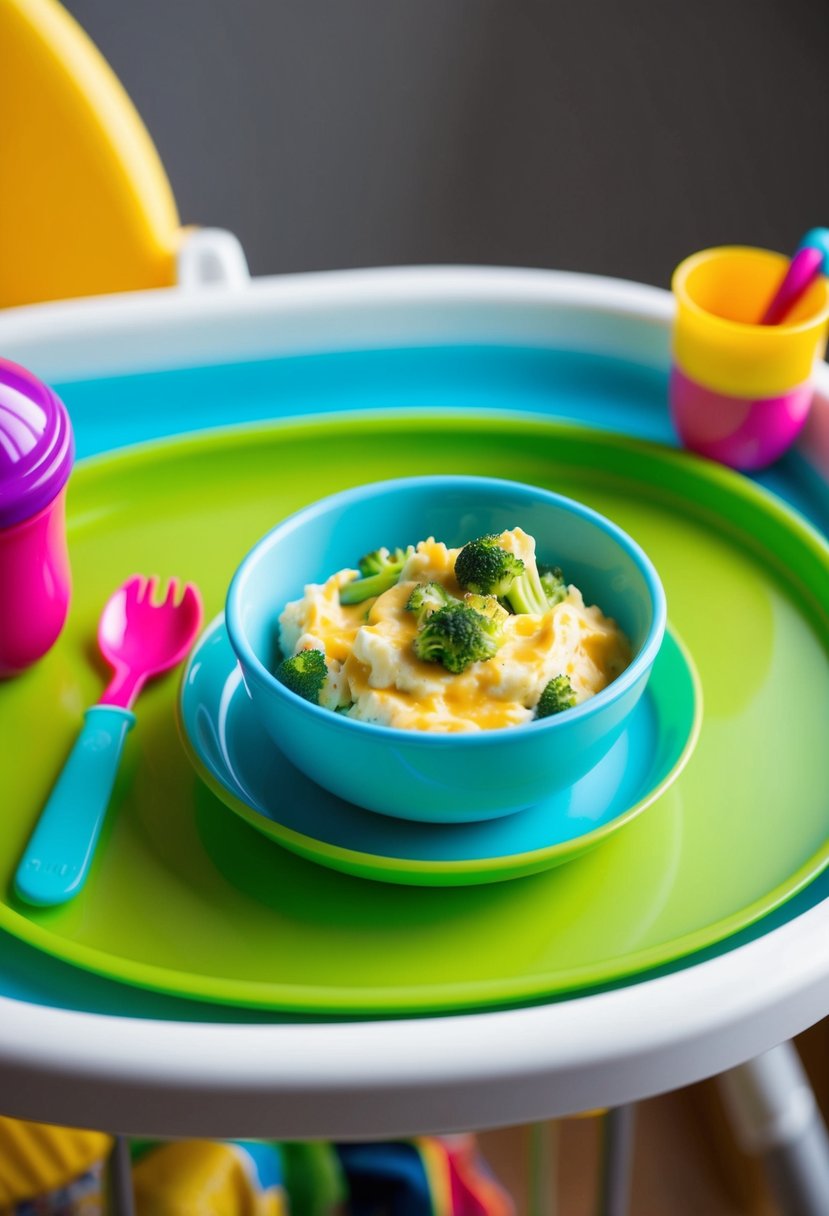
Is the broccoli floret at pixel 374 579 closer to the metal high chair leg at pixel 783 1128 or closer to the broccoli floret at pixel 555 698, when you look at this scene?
the broccoli floret at pixel 555 698

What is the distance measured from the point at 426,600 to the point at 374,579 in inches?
2.5

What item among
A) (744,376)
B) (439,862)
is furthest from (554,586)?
(744,376)

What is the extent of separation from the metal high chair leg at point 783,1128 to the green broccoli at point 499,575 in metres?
0.62

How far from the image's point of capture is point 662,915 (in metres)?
0.69

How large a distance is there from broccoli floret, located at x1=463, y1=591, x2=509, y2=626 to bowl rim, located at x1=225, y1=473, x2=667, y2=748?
7cm

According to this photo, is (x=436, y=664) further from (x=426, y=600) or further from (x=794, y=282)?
(x=794, y=282)

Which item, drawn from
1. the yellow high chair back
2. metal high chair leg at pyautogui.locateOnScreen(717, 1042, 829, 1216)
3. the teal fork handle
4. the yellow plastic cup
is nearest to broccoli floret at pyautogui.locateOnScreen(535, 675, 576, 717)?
the teal fork handle

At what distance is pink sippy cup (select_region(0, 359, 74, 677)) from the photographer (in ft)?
2.57

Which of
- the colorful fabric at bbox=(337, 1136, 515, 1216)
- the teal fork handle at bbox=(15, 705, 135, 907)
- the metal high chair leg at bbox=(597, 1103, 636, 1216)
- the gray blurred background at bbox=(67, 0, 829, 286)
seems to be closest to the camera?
the teal fork handle at bbox=(15, 705, 135, 907)

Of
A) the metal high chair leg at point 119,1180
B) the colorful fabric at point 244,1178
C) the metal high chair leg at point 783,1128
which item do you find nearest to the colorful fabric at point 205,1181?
the colorful fabric at point 244,1178

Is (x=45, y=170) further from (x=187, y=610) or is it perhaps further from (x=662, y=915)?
(x=662, y=915)

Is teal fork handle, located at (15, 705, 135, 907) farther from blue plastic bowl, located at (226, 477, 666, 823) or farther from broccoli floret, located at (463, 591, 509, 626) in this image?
broccoli floret, located at (463, 591, 509, 626)

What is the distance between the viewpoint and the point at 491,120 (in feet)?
7.43

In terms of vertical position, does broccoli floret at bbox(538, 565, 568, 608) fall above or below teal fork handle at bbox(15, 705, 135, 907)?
above
